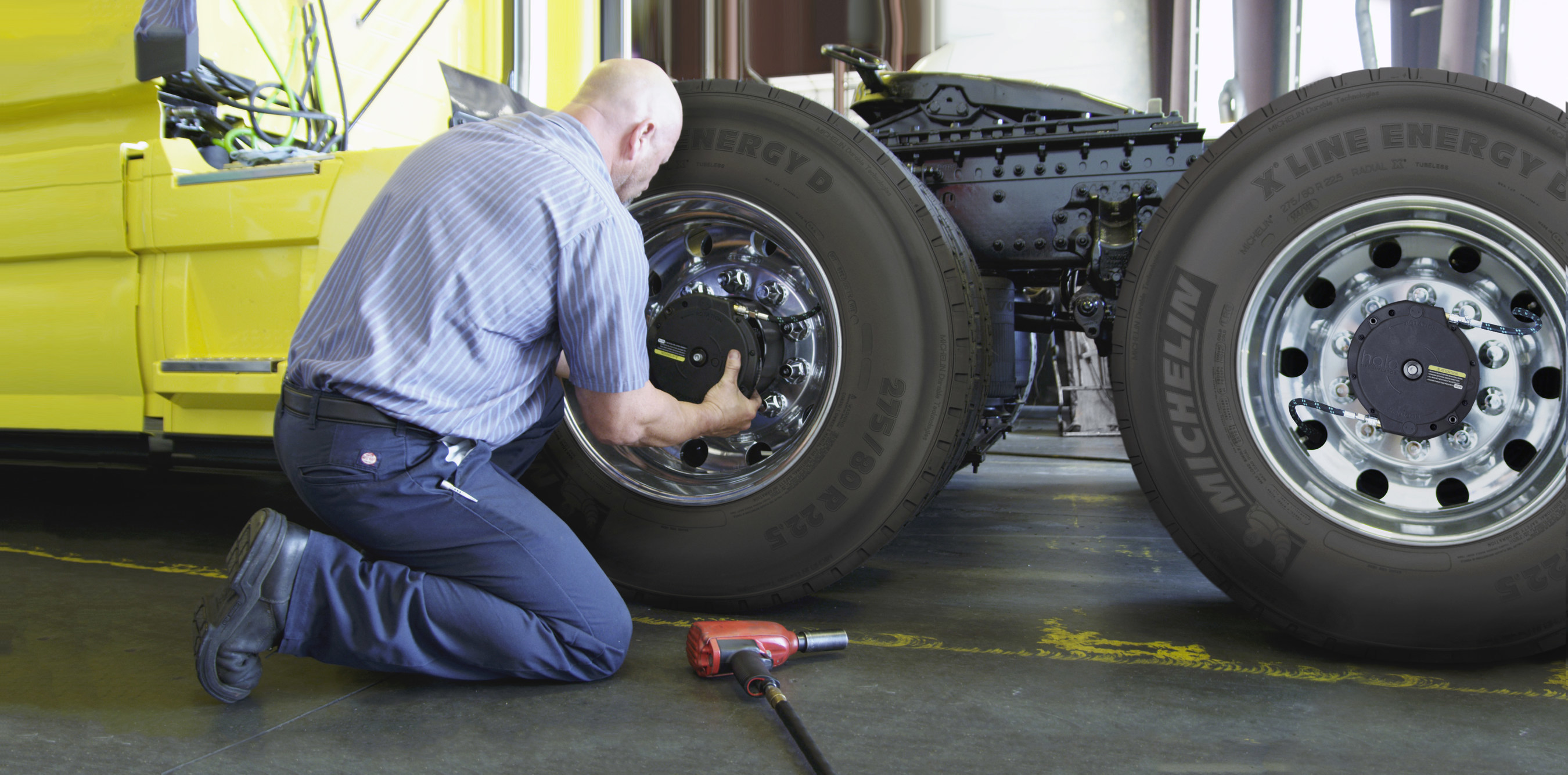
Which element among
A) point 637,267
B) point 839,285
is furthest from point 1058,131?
point 637,267

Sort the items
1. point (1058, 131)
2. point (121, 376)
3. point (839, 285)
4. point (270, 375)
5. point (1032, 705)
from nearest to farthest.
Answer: point (1032, 705), point (839, 285), point (1058, 131), point (270, 375), point (121, 376)

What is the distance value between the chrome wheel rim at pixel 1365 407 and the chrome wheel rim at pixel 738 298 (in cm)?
85

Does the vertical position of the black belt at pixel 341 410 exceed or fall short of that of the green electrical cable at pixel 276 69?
it falls short

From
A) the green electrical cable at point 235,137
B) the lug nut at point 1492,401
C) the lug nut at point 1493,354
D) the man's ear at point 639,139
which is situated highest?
the green electrical cable at point 235,137

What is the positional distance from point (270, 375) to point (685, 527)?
3.92 feet

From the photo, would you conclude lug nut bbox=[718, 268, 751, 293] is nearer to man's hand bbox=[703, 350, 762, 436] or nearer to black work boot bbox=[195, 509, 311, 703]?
man's hand bbox=[703, 350, 762, 436]

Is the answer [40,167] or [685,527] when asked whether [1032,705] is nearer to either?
[685,527]

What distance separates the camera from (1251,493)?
1.73 metres

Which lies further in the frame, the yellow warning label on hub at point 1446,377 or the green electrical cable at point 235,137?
the green electrical cable at point 235,137

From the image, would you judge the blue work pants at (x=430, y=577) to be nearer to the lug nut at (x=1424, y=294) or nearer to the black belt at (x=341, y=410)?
the black belt at (x=341, y=410)

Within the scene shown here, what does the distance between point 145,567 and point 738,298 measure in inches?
68.8

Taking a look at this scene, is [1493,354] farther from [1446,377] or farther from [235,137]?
[235,137]

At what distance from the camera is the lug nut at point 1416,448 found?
170 centimetres

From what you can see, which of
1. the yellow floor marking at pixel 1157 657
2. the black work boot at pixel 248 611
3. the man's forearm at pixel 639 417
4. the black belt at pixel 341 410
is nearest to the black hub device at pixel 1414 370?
the yellow floor marking at pixel 1157 657
